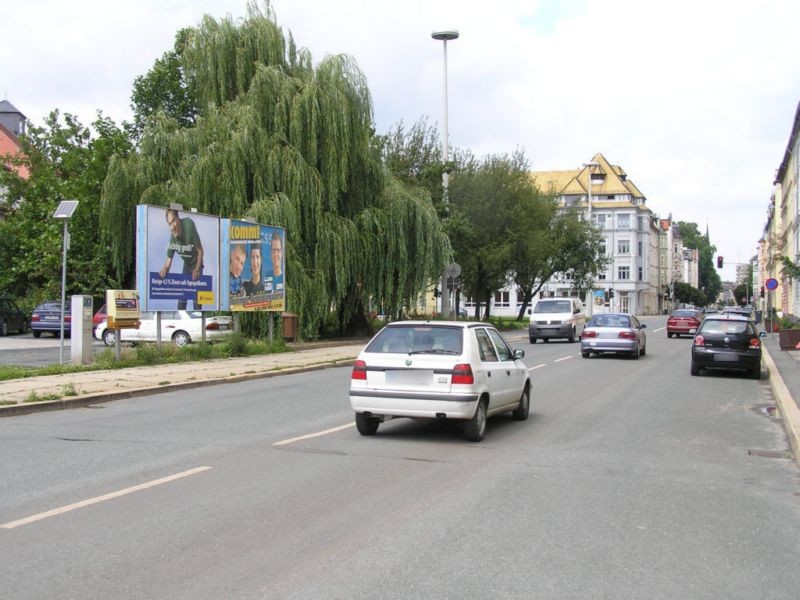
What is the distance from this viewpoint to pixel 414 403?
31.3 ft

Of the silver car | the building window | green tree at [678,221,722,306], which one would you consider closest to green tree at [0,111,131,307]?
the silver car

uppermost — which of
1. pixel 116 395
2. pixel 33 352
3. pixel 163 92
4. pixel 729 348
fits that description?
pixel 163 92

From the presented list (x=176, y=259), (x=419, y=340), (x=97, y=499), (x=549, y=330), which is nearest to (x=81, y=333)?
(x=176, y=259)

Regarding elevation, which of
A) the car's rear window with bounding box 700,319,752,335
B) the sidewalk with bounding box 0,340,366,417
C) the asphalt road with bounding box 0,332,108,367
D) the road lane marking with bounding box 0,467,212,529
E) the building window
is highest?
the building window

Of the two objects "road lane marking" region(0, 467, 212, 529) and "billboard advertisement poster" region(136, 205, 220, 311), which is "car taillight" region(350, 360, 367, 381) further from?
"billboard advertisement poster" region(136, 205, 220, 311)

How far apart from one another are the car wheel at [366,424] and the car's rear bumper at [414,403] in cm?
22

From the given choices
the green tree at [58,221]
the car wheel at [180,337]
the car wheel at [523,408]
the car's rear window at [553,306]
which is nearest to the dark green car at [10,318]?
the green tree at [58,221]

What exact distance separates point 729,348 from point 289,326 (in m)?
13.9

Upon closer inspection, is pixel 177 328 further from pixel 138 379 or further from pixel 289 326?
pixel 138 379

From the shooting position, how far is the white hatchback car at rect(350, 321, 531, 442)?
9.46 m

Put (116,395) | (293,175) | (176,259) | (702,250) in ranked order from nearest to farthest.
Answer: (116,395) → (176,259) → (293,175) → (702,250)

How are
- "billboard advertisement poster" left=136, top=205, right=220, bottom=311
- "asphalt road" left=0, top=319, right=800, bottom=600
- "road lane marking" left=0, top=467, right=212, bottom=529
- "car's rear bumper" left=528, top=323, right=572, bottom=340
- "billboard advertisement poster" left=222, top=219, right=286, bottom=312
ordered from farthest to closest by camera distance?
"car's rear bumper" left=528, top=323, right=572, bottom=340 < "billboard advertisement poster" left=222, top=219, right=286, bottom=312 < "billboard advertisement poster" left=136, top=205, right=220, bottom=311 < "road lane marking" left=0, top=467, right=212, bottom=529 < "asphalt road" left=0, top=319, right=800, bottom=600

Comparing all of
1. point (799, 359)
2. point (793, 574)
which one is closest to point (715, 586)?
point (793, 574)

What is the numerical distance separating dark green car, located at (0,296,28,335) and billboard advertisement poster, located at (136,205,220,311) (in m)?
18.6
